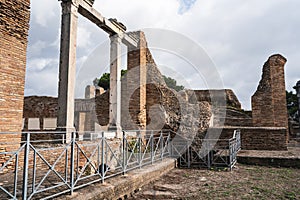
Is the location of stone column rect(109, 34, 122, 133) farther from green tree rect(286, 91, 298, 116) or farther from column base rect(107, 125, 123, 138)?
green tree rect(286, 91, 298, 116)

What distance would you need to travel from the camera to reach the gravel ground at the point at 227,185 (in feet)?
14.9

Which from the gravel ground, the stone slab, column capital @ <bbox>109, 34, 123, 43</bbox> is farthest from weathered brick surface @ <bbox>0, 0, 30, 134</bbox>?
the gravel ground

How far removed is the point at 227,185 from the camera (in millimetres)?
5262

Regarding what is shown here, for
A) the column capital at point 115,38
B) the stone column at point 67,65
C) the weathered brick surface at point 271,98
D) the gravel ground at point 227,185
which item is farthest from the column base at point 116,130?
the weathered brick surface at point 271,98

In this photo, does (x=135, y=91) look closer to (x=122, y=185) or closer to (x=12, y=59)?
(x=12, y=59)

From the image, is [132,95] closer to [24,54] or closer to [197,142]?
[197,142]

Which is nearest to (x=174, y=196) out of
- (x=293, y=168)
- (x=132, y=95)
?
(x=293, y=168)

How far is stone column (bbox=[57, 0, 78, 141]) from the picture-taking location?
6.39 metres

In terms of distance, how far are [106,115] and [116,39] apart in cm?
487

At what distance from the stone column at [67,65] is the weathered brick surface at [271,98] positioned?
9288 millimetres

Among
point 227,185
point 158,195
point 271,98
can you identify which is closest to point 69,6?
point 158,195

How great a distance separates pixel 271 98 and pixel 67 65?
9.97 meters

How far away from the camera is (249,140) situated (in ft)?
31.9

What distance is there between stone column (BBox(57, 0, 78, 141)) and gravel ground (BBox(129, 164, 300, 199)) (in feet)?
9.57
